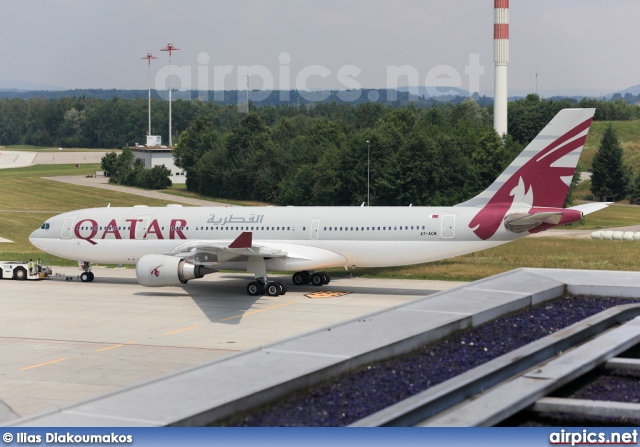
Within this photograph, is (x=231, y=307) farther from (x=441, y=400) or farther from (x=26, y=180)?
(x=26, y=180)

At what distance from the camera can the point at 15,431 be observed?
8.94m

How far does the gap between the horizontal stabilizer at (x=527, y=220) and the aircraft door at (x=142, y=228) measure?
18.8 m

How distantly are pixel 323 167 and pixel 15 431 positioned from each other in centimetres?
9435

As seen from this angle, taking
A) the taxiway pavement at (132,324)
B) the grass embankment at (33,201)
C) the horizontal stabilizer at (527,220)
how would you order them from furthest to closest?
the grass embankment at (33,201), the horizontal stabilizer at (527,220), the taxiway pavement at (132,324)

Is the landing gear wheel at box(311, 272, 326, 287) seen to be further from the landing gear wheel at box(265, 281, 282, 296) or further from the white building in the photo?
the white building

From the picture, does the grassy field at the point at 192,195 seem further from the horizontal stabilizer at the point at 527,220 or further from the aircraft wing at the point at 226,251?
the horizontal stabilizer at the point at 527,220

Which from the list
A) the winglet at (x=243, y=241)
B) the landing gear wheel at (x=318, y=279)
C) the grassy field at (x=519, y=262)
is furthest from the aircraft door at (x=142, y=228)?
the grassy field at (x=519, y=262)

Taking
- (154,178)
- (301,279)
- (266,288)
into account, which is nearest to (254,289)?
(266,288)

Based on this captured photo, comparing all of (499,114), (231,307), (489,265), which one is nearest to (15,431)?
(231,307)

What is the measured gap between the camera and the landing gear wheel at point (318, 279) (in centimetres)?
4584

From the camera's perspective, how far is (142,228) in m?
45.9

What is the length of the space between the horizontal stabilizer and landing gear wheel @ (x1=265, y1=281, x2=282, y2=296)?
1128cm

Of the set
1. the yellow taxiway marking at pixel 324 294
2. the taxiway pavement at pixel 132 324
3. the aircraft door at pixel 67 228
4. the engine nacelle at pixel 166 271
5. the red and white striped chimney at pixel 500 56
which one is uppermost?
the red and white striped chimney at pixel 500 56

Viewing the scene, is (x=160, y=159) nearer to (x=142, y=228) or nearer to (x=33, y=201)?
(x=33, y=201)
